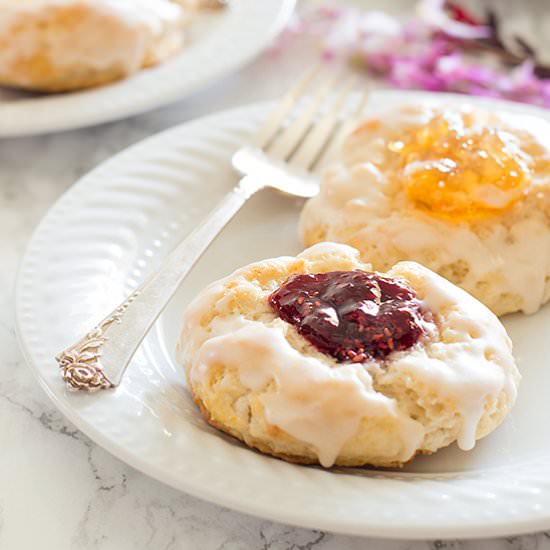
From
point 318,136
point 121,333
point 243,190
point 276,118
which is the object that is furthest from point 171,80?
point 121,333

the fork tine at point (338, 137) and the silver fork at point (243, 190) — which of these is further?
the fork tine at point (338, 137)

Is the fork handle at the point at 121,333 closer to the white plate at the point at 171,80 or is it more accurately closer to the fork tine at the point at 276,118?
the fork tine at the point at 276,118

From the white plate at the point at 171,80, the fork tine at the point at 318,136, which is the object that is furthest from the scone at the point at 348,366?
the white plate at the point at 171,80

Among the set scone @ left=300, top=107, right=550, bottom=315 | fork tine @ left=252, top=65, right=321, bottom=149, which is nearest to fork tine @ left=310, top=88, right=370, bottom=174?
fork tine @ left=252, top=65, right=321, bottom=149

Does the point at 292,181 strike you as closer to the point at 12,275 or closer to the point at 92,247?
the point at 92,247

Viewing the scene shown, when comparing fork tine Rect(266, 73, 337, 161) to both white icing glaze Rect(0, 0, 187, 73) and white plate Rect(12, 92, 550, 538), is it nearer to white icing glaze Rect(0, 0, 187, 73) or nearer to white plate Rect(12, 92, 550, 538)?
white plate Rect(12, 92, 550, 538)

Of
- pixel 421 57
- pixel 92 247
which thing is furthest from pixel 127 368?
pixel 421 57
